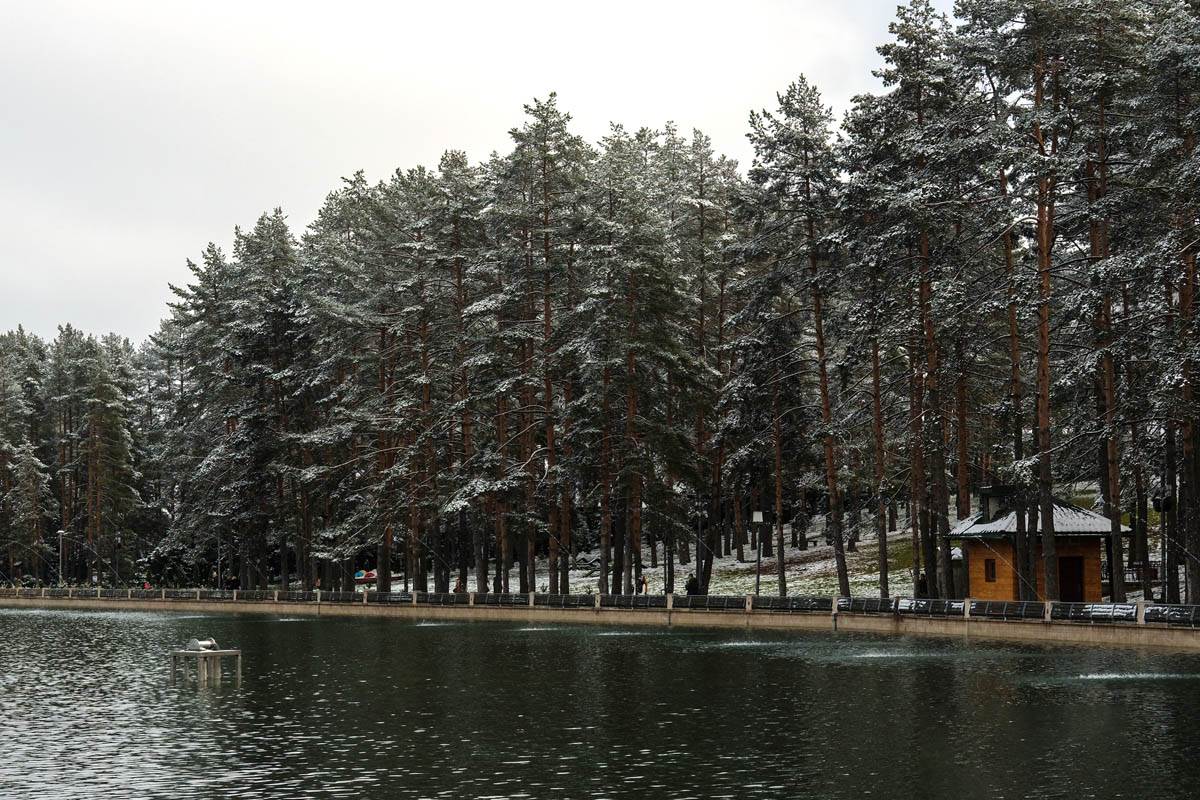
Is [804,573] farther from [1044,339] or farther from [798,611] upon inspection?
[1044,339]

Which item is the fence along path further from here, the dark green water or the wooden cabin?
the dark green water

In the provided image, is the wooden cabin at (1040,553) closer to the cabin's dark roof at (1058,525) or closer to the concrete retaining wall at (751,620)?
the cabin's dark roof at (1058,525)

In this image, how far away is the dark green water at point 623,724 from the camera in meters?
19.8

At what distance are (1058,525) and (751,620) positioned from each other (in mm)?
11946

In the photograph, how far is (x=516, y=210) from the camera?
64.6 meters

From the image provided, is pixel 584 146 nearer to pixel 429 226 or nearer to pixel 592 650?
pixel 429 226

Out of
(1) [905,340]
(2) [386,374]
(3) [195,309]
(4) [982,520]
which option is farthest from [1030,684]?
(3) [195,309]

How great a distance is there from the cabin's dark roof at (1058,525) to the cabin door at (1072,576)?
4.45 ft

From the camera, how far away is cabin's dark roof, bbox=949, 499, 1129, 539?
50.4 m

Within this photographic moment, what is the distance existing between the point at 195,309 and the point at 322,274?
18.7 meters

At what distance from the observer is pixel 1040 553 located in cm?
5172

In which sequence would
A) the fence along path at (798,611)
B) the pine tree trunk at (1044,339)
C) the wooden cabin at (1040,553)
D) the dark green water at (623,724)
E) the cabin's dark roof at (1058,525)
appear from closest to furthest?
the dark green water at (623,724) < the fence along path at (798,611) < the pine tree trunk at (1044,339) < the cabin's dark roof at (1058,525) < the wooden cabin at (1040,553)

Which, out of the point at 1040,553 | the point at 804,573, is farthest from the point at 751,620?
the point at 804,573

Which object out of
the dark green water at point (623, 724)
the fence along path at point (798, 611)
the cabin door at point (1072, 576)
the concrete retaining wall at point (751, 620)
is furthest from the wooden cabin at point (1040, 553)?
the dark green water at point (623, 724)
